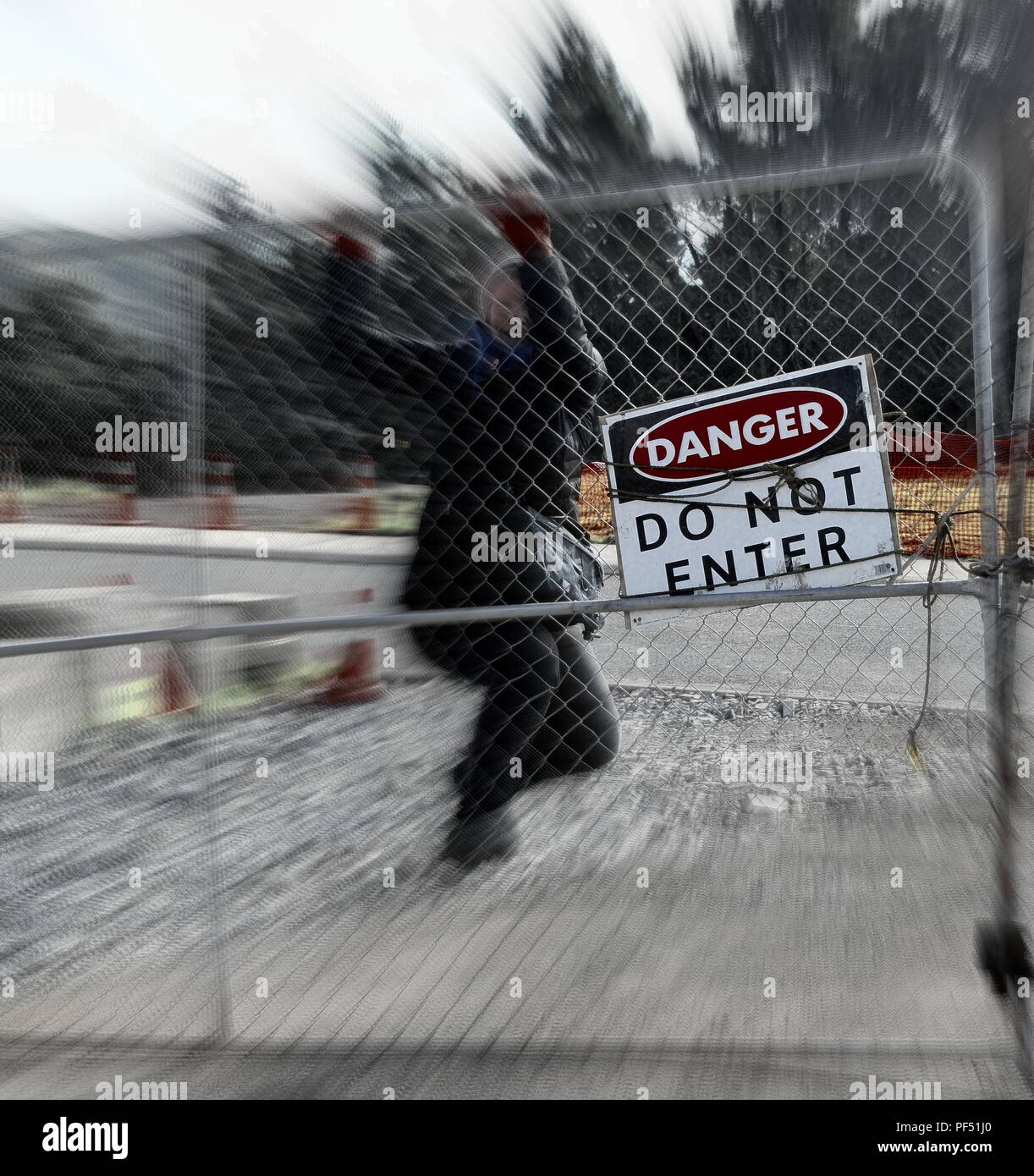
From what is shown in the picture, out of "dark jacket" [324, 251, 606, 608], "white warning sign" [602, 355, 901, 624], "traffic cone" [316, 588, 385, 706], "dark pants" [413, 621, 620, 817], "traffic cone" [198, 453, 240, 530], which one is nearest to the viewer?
"white warning sign" [602, 355, 901, 624]

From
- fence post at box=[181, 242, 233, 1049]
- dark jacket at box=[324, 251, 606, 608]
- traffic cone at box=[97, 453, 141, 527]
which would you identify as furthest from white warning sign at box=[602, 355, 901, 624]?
traffic cone at box=[97, 453, 141, 527]

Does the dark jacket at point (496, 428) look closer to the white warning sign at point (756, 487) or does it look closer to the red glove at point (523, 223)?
the red glove at point (523, 223)

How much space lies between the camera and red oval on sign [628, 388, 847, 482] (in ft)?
6.65

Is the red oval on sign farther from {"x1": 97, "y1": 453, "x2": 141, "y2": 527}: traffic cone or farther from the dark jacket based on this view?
{"x1": 97, "y1": 453, "x2": 141, "y2": 527}: traffic cone

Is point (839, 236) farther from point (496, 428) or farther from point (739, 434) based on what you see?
point (496, 428)

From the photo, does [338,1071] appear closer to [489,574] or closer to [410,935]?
[410,935]

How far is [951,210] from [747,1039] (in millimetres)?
2082

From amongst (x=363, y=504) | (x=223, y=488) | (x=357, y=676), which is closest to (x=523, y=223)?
(x=223, y=488)

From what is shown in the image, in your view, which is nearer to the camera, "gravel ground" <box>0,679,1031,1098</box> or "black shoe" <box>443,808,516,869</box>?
"gravel ground" <box>0,679,1031,1098</box>

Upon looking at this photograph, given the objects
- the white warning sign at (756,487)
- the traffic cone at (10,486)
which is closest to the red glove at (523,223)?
the white warning sign at (756,487)

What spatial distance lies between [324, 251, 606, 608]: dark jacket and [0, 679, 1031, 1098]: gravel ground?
0.61 meters

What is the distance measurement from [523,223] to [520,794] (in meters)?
1.68

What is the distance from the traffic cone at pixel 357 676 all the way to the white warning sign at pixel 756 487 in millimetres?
3124

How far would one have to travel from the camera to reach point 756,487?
81.2 inches
